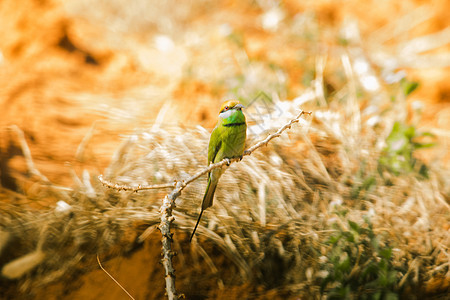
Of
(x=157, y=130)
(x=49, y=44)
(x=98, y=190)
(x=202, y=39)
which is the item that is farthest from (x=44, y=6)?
(x=98, y=190)

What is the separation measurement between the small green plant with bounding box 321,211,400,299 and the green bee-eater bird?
2.51 ft

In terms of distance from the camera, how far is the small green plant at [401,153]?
7.88ft

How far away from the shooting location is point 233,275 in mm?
1733

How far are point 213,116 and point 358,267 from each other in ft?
5.57

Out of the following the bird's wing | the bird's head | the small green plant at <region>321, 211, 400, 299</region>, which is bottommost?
the small green plant at <region>321, 211, 400, 299</region>

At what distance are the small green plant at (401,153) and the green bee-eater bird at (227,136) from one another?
1.42 m

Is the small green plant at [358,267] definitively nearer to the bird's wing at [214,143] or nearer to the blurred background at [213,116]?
the blurred background at [213,116]

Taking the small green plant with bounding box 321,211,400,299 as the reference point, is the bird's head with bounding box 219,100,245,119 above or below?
above

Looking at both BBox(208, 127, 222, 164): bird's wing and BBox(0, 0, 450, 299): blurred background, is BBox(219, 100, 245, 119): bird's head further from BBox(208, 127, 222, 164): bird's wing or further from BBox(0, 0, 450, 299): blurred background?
BBox(0, 0, 450, 299): blurred background

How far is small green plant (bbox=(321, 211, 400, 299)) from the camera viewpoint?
171 centimetres

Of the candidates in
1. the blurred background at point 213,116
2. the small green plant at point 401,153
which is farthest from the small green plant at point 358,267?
the small green plant at point 401,153

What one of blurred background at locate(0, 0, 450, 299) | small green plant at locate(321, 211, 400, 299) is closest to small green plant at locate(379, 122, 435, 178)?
blurred background at locate(0, 0, 450, 299)

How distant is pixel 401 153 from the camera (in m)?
2.44

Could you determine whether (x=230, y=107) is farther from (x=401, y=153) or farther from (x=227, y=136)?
(x=401, y=153)
